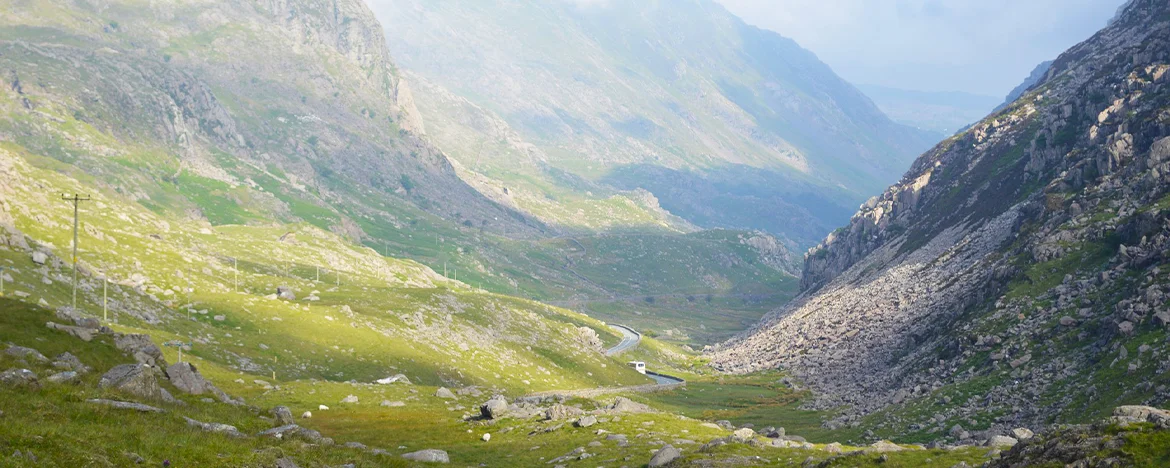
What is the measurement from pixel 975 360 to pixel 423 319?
107512 millimetres

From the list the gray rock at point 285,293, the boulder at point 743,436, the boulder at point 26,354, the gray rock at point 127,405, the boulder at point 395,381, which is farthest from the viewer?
the gray rock at point 285,293

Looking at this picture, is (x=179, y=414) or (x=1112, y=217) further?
(x=1112, y=217)

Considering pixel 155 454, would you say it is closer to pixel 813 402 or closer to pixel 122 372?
pixel 122 372

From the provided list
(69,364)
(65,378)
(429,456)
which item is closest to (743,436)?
(429,456)

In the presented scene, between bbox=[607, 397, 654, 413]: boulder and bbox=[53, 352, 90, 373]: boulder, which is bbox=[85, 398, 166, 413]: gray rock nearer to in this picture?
bbox=[53, 352, 90, 373]: boulder

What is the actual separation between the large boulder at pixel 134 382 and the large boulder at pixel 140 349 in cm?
922

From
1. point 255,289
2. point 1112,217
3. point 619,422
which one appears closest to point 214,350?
point 255,289

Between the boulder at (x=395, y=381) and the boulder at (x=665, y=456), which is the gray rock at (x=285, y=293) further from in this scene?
the boulder at (x=665, y=456)

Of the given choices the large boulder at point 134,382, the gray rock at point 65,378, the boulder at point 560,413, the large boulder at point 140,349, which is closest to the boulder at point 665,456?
the boulder at point 560,413

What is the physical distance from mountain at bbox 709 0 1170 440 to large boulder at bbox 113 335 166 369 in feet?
250

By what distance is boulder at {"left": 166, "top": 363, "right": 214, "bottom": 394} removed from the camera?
187ft

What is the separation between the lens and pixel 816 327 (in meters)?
200

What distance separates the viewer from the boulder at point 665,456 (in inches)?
1968

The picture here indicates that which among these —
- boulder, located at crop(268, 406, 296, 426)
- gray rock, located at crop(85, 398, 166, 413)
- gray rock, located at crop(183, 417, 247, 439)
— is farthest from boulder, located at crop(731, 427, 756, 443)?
gray rock, located at crop(85, 398, 166, 413)
